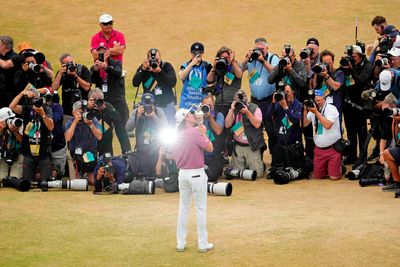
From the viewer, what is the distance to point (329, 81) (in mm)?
17484

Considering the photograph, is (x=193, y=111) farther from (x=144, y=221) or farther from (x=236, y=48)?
(x=236, y=48)

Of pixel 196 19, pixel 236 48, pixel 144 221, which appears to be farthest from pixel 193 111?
pixel 196 19

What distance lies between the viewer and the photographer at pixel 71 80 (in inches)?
714

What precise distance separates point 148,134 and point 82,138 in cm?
112

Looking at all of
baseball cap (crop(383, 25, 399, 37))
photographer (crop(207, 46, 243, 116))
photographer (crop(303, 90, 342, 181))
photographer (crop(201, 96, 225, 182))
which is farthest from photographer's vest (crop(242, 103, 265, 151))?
baseball cap (crop(383, 25, 399, 37))

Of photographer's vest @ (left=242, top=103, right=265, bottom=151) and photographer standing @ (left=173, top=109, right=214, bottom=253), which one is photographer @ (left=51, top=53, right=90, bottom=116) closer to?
photographer's vest @ (left=242, top=103, right=265, bottom=151)

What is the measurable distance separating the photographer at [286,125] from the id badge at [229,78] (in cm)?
87

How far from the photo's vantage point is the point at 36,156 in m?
17.3

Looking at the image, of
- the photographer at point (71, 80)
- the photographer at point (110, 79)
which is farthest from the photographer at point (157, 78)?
the photographer at point (71, 80)

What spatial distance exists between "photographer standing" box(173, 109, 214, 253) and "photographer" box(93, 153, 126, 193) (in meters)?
3.77

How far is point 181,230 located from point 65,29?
1767 centimetres

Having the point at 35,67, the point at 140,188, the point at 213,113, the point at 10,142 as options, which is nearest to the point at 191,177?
the point at 140,188

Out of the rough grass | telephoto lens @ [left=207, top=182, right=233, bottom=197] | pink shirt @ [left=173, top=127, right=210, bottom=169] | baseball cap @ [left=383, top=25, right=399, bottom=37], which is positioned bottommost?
the rough grass

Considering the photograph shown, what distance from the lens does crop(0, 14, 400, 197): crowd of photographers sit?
56.1 ft
